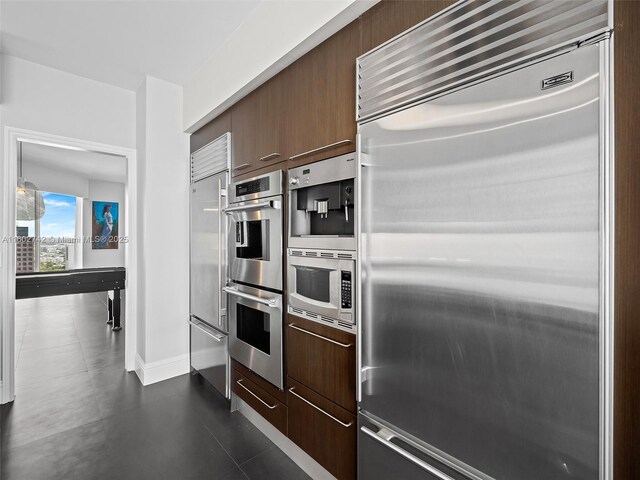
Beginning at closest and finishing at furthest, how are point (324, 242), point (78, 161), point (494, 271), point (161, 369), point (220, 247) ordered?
point (494, 271) → point (324, 242) → point (220, 247) → point (161, 369) → point (78, 161)

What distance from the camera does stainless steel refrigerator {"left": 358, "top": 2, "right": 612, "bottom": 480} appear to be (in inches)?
33.6

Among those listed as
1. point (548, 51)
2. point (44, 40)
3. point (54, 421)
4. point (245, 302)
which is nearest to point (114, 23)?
point (44, 40)

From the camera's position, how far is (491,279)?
1039 mm

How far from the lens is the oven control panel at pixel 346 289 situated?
154cm

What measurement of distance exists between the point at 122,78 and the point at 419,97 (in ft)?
9.76

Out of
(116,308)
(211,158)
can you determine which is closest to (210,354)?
(211,158)

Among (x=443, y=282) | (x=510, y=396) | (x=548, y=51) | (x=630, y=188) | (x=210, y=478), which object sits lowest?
(x=210, y=478)

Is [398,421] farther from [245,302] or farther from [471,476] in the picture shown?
[245,302]

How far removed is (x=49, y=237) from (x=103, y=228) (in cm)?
→ 47

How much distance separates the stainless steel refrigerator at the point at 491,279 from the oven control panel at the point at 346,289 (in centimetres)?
12

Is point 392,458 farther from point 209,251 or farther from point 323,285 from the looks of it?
point 209,251

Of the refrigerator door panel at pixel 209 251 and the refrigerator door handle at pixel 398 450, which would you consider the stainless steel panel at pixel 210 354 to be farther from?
the refrigerator door handle at pixel 398 450

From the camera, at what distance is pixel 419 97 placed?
1229mm

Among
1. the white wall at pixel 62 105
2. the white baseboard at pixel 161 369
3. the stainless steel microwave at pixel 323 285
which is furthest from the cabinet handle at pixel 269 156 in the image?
the white baseboard at pixel 161 369
